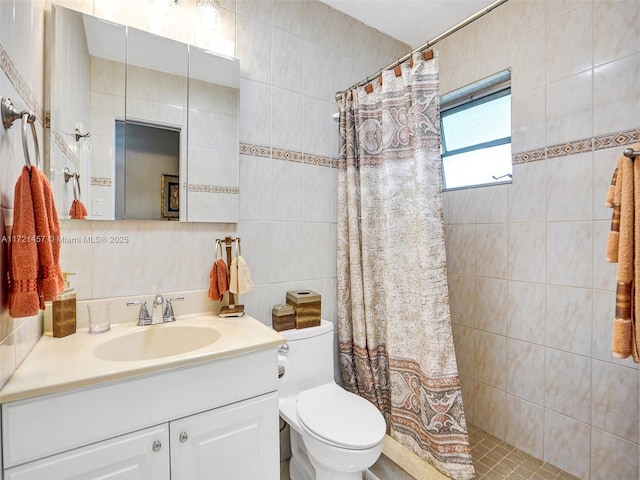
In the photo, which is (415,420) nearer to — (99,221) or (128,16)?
(99,221)

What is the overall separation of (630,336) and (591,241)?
588 mm

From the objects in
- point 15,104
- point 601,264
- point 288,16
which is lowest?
point 601,264

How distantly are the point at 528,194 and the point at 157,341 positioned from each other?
2.05 metres

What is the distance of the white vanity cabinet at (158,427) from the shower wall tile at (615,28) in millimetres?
2068

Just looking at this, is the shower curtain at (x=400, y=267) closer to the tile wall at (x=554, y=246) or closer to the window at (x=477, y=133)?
the tile wall at (x=554, y=246)

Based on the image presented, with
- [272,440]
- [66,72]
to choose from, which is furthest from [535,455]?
[66,72]

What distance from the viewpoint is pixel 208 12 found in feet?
5.03

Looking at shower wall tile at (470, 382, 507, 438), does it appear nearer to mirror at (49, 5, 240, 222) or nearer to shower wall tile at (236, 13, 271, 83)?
mirror at (49, 5, 240, 222)

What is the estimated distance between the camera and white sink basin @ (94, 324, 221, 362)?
124 centimetres

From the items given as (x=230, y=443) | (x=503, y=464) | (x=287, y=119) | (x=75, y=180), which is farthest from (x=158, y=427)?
(x=503, y=464)

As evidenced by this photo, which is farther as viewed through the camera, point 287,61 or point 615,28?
point 287,61

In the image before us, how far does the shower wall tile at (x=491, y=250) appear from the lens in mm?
1937

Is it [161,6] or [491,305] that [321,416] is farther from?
[161,6]

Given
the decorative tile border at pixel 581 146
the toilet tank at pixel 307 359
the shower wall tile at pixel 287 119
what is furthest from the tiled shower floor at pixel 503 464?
the shower wall tile at pixel 287 119
